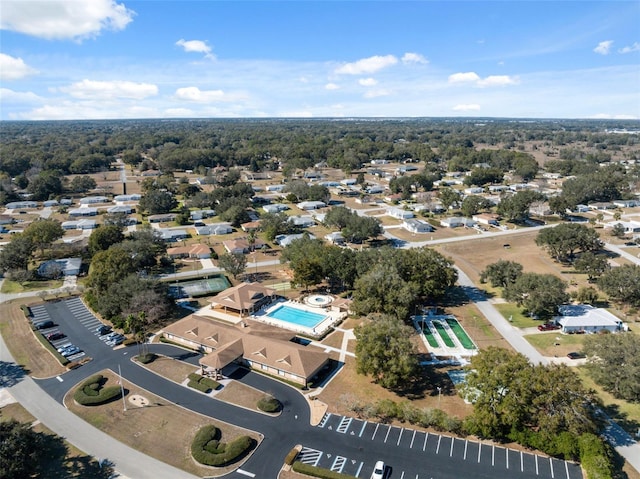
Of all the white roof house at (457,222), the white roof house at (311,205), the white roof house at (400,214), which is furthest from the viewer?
the white roof house at (311,205)

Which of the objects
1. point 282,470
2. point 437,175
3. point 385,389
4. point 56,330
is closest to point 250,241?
point 56,330

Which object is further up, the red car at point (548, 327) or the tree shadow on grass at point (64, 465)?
the red car at point (548, 327)

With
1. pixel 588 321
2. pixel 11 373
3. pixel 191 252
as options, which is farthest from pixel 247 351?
pixel 588 321

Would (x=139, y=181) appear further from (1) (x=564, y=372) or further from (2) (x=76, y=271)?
(1) (x=564, y=372)

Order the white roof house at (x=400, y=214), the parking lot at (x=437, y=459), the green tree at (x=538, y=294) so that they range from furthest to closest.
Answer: the white roof house at (x=400, y=214), the green tree at (x=538, y=294), the parking lot at (x=437, y=459)

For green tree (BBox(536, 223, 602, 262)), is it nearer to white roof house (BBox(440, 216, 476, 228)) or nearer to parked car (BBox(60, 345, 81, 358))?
white roof house (BBox(440, 216, 476, 228))

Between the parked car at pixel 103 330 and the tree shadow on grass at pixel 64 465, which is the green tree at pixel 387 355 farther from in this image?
the parked car at pixel 103 330

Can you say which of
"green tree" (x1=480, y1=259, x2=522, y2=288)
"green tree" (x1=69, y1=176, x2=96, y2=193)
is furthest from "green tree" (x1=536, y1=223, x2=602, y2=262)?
"green tree" (x1=69, y1=176, x2=96, y2=193)

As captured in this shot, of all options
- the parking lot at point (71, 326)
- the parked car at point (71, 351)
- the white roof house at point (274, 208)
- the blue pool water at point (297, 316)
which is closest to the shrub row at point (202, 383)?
the parking lot at point (71, 326)
